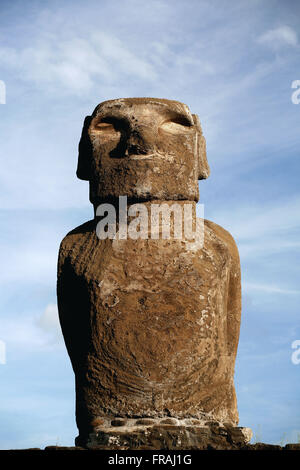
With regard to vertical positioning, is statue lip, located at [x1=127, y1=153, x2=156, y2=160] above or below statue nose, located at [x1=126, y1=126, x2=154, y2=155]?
below

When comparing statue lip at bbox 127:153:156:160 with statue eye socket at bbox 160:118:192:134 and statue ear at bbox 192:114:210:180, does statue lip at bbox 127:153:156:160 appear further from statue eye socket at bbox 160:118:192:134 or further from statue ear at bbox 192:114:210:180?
statue ear at bbox 192:114:210:180

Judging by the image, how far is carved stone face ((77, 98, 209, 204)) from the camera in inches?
300

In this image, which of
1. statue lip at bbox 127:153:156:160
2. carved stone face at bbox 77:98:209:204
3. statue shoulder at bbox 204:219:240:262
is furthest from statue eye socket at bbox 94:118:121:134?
statue shoulder at bbox 204:219:240:262

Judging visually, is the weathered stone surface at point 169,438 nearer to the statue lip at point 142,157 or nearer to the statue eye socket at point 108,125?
the statue lip at point 142,157

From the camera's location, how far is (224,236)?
8203 mm

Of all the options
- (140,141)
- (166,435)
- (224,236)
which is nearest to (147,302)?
(166,435)

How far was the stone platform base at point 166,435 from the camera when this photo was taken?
6922 mm

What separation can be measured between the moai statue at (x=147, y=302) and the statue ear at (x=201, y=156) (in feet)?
0.68

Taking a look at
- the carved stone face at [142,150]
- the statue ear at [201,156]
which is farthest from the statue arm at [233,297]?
the carved stone face at [142,150]

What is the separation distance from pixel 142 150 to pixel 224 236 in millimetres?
1251

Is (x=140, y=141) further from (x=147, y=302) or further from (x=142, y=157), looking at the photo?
(x=147, y=302)

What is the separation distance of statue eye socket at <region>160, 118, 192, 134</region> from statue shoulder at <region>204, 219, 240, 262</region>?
94 centimetres

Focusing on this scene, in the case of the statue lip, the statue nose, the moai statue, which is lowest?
the moai statue
